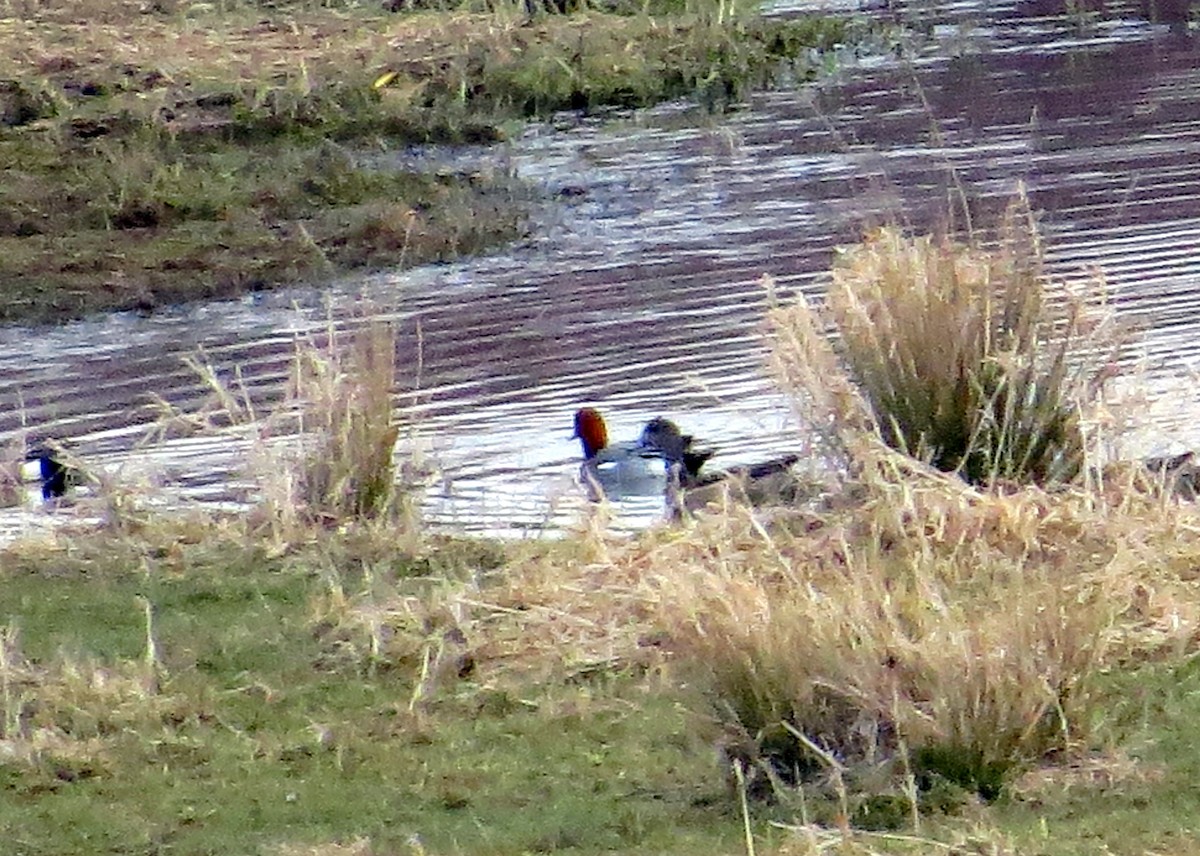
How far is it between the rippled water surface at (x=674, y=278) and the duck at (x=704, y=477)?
0.19 metres

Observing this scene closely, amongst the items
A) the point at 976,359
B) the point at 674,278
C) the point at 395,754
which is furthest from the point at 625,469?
the point at 674,278

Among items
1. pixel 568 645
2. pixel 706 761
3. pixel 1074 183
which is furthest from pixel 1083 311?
pixel 1074 183

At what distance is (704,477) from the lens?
27.3 feet

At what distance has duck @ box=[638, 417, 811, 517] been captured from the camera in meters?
7.26

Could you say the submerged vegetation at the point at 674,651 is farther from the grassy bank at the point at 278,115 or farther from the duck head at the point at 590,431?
the grassy bank at the point at 278,115

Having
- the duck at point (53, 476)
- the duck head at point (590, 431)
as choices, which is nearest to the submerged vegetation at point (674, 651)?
the duck at point (53, 476)

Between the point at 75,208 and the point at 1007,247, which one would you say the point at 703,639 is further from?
the point at 75,208

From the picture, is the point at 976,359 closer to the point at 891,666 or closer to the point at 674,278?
the point at 891,666

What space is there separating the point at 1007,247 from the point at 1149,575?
1586 mm

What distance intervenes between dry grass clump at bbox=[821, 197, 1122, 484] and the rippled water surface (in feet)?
1.02

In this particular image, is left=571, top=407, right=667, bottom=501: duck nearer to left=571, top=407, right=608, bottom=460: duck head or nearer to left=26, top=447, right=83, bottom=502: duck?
left=571, top=407, right=608, bottom=460: duck head

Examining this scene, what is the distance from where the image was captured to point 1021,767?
4746 mm

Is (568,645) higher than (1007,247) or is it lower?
lower

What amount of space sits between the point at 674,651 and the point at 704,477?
3.12 m
